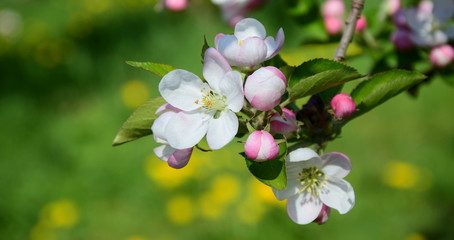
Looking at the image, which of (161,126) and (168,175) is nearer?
(161,126)

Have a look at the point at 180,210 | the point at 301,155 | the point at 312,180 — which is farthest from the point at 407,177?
the point at 301,155

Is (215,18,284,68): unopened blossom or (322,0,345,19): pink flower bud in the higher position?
(322,0,345,19): pink flower bud

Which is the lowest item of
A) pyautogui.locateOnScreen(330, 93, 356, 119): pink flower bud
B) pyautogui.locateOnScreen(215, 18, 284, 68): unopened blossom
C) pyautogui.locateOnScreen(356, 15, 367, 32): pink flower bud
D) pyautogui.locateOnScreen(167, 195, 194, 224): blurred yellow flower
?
pyautogui.locateOnScreen(167, 195, 194, 224): blurred yellow flower

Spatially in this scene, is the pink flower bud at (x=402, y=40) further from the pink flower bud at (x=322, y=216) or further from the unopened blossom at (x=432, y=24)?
the pink flower bud at (x=322, y=216)

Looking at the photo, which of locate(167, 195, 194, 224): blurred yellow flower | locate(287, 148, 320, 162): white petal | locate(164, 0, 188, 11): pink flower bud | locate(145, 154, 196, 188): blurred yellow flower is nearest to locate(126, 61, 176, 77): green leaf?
locate(287, 148, 320, 162): white petal

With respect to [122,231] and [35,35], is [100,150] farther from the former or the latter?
[35,35]

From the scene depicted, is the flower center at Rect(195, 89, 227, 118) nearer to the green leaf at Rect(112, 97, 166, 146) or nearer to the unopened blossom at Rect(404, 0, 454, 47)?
the green leaf at Rect(112, 97, 166, 146)

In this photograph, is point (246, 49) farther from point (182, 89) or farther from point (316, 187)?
point (316, 187)
